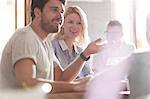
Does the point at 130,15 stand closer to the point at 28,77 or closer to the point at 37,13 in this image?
the point at 37,13

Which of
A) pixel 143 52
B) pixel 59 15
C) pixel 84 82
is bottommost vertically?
pixel 84 82

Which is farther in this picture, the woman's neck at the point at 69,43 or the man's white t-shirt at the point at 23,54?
the woman's neck at the point at 69,43

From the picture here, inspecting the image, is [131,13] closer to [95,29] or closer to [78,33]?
[95,29]

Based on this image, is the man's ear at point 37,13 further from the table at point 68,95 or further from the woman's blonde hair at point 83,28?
the woman's blonde hair at point 83,28

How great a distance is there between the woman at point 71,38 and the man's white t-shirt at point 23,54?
1.83ft

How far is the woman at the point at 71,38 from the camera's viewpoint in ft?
5.97

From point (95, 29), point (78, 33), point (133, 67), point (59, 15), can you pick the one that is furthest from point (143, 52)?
point (95, 29)

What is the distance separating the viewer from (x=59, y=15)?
4.40ft

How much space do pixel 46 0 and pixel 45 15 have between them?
61mm

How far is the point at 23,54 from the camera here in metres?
1.12

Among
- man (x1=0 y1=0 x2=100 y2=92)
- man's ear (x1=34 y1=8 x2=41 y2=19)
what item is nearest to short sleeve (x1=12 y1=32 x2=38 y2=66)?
man (x1=0 y1=0 x2=100 y2=92)

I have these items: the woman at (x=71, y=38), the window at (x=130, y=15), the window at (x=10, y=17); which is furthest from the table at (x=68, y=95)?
the window at (x=130, y=15)

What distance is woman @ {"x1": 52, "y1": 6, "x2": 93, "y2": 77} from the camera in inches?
71.6

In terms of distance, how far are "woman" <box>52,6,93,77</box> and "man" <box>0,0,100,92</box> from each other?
1.17 feet
